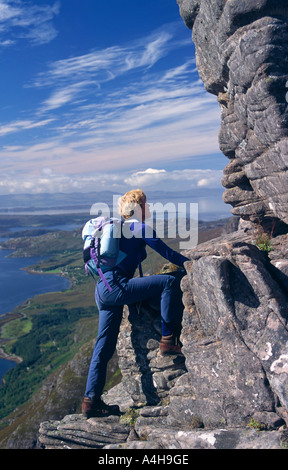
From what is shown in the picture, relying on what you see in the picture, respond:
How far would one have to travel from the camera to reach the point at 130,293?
1220cm

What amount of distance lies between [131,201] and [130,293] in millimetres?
3282

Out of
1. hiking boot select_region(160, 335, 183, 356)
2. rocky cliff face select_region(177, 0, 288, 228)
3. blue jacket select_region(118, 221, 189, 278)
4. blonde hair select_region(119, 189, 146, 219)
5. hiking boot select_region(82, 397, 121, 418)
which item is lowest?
hiking boot select_region(82, 397, 121, 418)

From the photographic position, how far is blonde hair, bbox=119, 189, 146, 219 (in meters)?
12.8

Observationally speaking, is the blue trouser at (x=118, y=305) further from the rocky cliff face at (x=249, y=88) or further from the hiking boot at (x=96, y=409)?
the rocky cliff face at (x=249, y=88)

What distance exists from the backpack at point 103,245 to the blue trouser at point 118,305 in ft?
1.27

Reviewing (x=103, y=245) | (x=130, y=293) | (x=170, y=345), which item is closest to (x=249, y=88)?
(x=103, y=245)

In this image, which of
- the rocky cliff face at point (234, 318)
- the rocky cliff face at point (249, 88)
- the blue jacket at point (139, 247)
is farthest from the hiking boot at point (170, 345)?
the rocky cliff face at point (249, 88)

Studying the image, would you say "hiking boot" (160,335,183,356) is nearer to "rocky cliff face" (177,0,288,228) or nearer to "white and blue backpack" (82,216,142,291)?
"white and blue backpack" (82,216,142,291)

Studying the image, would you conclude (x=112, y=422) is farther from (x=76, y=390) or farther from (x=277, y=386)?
(x=76, y=390)

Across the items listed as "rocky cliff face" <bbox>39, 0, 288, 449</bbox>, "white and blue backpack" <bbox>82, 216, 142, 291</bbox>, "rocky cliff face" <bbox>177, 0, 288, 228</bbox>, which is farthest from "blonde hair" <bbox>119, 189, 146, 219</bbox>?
"rocky cliff face" <bbox>177, 0, 288, 228</bbox>

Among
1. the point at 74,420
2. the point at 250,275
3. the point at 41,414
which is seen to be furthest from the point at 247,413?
the point at 41,414

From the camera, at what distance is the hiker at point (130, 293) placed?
1219 centimetres

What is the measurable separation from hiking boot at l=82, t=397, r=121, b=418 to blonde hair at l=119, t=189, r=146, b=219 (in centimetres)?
669
